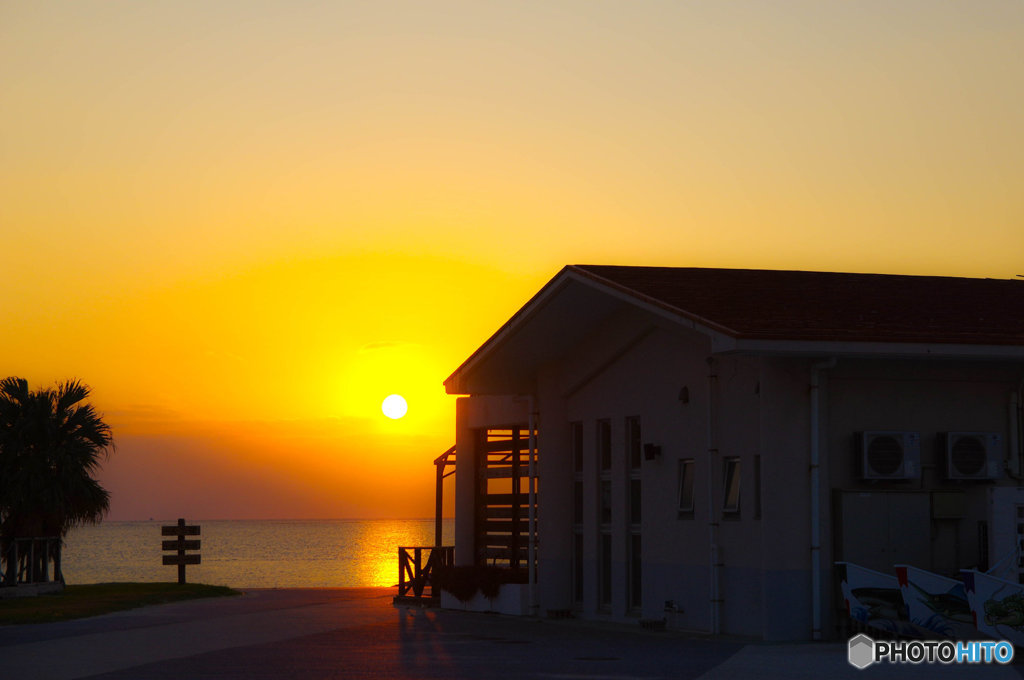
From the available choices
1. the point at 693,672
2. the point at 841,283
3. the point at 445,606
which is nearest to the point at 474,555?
the point at 445,606

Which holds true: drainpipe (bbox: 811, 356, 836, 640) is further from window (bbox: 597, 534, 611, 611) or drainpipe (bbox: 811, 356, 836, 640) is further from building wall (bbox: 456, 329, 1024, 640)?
window (bbox: 597, 534, 611, 611)

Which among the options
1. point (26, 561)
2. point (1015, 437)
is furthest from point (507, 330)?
point (26, 561)

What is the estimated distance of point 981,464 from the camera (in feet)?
62.9

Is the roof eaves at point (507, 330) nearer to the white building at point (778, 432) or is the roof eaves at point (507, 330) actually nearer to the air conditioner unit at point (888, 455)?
the white building at point (778, 432)

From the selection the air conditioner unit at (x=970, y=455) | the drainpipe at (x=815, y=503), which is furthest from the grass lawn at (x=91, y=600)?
the air conditioner unit at (x=970, y=455)

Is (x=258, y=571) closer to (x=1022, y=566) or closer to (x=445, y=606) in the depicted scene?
(x=445, y=606)

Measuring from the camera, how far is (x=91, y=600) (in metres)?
29.3

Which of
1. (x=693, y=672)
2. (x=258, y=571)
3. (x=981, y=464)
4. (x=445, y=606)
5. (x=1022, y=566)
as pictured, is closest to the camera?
(x=693, y=672)

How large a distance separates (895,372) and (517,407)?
32.1 ft

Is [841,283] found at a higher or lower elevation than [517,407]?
higher

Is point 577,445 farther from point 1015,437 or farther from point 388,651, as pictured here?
point 388,651

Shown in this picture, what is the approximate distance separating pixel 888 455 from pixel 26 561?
2080cm

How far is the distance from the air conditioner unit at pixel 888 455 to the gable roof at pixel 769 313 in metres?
1.33

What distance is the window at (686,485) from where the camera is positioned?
21.4 meters
